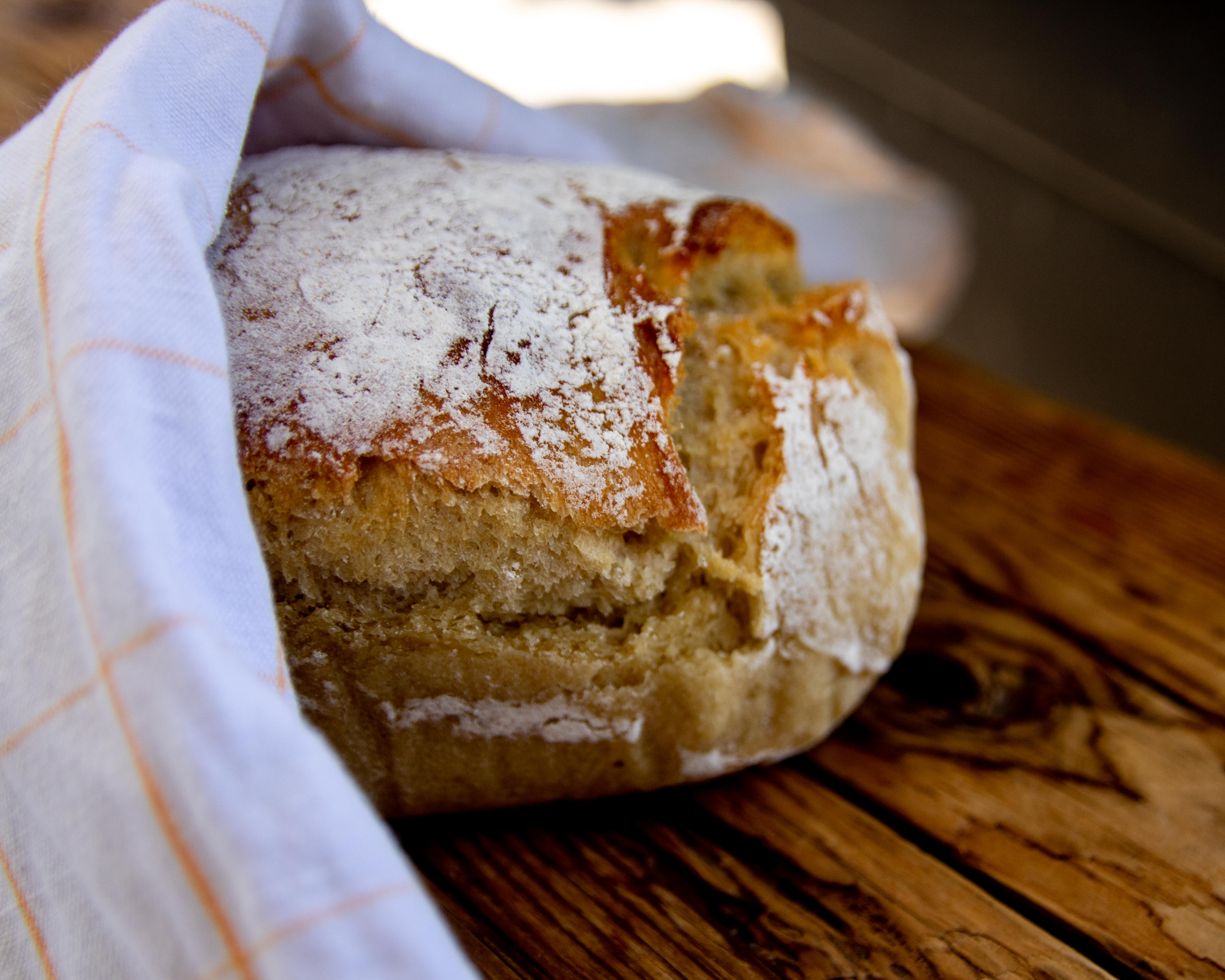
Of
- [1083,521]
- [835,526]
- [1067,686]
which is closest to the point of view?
[835,526]

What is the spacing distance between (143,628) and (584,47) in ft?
4.69

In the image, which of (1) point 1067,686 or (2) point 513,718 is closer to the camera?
(2) point 513,718

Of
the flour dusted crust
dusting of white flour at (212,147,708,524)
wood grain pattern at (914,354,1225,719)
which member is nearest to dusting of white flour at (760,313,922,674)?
the flour dusted crust

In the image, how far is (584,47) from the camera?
1663 mm

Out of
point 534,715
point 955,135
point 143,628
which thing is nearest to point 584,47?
point 955,135

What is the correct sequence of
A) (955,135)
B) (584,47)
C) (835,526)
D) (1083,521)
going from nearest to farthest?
(835,526) < (1083,521) < (584,47) < (955,135)

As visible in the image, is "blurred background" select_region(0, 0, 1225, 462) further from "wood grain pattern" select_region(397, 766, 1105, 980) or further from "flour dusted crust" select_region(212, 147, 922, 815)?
"wood grain pattern" select_region(397, 766, 1105, 980)

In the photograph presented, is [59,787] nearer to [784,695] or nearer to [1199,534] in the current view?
[784,695]

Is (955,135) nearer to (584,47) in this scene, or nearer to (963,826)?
(584,47)

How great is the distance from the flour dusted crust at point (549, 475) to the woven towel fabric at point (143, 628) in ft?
0.32

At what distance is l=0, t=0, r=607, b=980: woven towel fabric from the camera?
458 mm

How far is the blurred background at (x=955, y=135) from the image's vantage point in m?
1.49

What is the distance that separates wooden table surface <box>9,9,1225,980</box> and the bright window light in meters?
0.79

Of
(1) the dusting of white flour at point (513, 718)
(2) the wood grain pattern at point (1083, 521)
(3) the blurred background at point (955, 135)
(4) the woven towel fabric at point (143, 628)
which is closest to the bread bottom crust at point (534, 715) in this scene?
(1) the dusting of white flour at point (513, 718)
